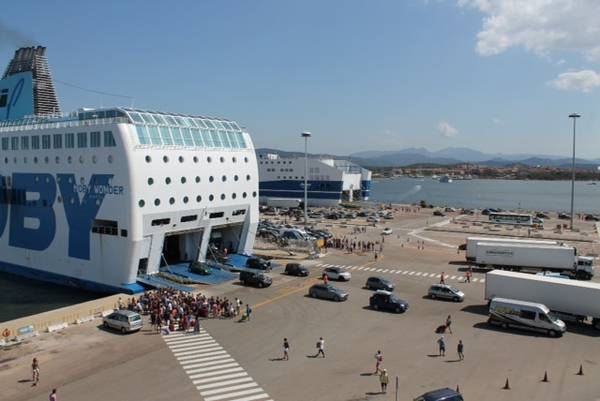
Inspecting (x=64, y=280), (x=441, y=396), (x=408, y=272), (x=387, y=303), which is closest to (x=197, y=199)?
(x=64, y=280)

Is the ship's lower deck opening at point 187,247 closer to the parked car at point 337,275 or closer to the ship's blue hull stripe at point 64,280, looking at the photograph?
the ship's blue hull stripe at point 64,280

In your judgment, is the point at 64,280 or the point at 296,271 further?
the point at 64,280

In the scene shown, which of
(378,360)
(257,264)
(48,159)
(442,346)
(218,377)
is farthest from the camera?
(257,264)

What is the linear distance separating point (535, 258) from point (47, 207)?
3522 cm

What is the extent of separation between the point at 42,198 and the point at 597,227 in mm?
67098

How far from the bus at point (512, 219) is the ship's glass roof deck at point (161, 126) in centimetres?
4972

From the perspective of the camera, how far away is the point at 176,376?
17.9 meters

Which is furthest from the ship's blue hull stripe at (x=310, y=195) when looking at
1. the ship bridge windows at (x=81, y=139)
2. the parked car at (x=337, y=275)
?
the ship bridge windows at (x=81, y=139)

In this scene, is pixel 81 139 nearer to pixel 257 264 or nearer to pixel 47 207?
pixel 47 207

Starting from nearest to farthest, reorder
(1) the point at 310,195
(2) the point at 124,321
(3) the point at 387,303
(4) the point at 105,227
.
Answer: (2) the point at 124,321 → (3) the point at 387,303 → (4) the point at 105,227 → (1) the point at 310,195

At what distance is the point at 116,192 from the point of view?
30500mm

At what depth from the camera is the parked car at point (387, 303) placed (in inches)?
1021

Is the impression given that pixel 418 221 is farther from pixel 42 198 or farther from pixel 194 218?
pixel 42 198

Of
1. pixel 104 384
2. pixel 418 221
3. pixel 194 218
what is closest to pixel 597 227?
pixel 418 221
